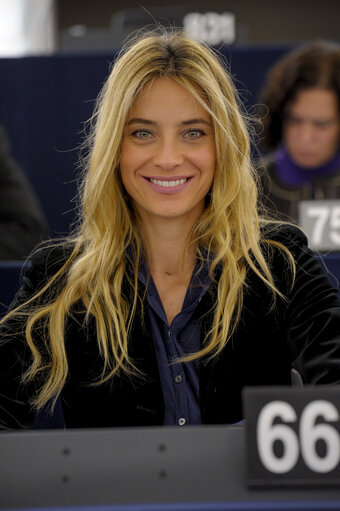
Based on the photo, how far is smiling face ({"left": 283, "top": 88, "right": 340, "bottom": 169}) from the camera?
9.75ft

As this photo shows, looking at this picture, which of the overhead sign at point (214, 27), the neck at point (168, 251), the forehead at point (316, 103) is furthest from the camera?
the overhead sign at point (214, 27)

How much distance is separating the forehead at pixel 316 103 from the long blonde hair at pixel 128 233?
65.8 inches

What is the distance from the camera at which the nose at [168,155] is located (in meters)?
1.31

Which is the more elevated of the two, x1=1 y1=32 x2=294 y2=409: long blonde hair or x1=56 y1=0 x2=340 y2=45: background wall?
x1=56 y1=0 x2=340 y2=45: background wall

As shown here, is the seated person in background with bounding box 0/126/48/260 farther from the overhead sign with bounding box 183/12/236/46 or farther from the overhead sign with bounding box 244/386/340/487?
the overhead sign with bounding box 183/12/236/46

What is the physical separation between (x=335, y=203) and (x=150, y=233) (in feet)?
1.92

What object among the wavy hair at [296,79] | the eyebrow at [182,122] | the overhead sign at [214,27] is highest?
the overhead sign at [214,27]

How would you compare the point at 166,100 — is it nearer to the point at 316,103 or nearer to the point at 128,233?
the point at 128,233

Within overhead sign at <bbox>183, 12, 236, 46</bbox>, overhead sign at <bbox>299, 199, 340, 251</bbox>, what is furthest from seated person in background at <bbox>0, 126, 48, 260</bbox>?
overhead sign at <bbox>183, 12, 236, 46</bbox>

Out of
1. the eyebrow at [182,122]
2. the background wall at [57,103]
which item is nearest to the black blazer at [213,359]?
the eyebrow at [182,122]

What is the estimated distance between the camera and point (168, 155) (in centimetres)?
131

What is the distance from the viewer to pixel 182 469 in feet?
2.67

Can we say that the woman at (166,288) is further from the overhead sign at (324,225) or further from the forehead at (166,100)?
the overhead sign at (324,225)

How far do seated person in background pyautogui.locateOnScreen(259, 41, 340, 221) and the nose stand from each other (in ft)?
5.39
